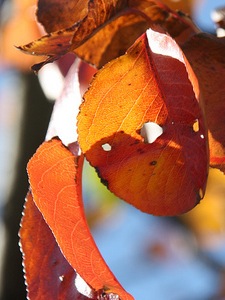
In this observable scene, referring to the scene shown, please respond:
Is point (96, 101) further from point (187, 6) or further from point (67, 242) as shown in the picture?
point (187, 6)

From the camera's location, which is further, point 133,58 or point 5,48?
point 5,48

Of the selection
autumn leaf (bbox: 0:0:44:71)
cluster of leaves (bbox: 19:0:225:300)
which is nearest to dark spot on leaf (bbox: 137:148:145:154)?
cluster of leaves (bbox: 19:0:225:300)

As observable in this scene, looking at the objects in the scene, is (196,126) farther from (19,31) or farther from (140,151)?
(19,31)

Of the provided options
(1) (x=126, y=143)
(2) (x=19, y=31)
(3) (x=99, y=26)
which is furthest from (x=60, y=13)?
(2) (x=19, y=31)

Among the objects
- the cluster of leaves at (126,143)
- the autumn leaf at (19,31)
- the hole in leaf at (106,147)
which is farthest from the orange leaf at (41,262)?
the autumn leaf at (19,31)

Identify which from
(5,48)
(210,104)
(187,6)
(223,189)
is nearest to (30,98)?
(5,48)

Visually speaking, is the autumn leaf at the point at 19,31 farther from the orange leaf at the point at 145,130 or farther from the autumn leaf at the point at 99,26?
the orange leaf at the point at 145,130
